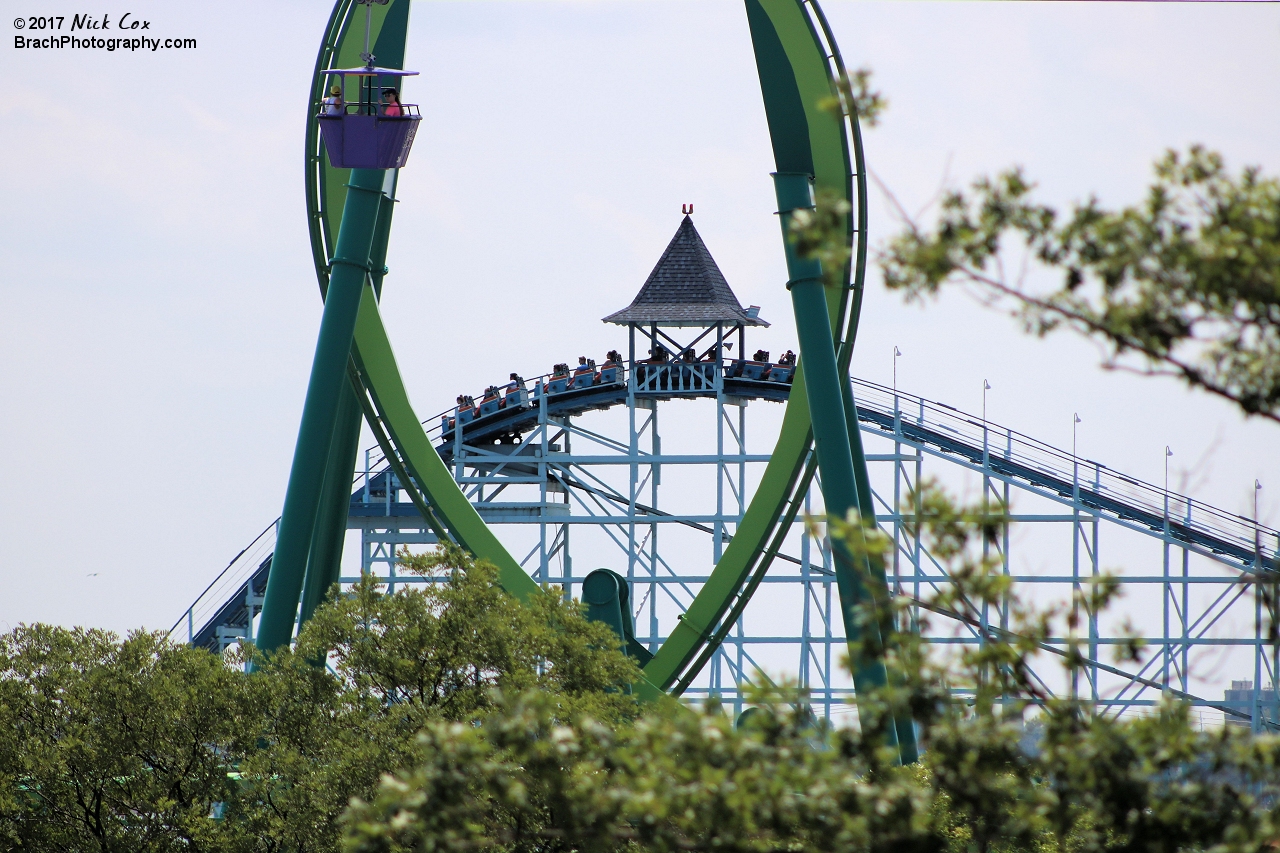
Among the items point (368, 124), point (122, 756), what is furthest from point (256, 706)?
point (368, 124)

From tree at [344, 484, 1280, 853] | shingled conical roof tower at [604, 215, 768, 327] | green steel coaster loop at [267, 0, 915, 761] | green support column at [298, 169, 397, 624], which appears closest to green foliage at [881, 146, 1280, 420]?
tree at [344, 484, 1280, 853]

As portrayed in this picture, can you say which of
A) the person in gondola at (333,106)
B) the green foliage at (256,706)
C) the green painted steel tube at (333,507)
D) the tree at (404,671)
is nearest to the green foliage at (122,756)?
the green foliage at (256,706)

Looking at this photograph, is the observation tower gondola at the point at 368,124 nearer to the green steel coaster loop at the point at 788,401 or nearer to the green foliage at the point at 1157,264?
the green steel coaster loop at the point at 788,401

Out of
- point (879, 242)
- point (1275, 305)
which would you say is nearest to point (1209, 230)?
point (1275, 305)

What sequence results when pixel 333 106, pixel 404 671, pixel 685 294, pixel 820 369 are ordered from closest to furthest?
pixel 404 671, pixel 333 106, pixel 820 369, pixel 685 294

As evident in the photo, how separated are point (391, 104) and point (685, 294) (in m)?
13.9

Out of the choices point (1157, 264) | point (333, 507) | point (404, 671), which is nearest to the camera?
point (1157, 264)

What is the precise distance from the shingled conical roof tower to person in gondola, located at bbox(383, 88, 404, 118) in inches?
513

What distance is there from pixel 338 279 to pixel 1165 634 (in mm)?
14355

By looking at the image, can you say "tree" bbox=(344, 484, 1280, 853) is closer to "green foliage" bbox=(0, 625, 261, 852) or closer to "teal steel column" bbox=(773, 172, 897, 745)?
"teal steel column" bbox=(773, 172, 897, 745)

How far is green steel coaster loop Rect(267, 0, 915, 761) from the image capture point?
9859 millimetres

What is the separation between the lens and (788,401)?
1076cm

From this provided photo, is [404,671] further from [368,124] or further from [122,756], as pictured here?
[368,124]

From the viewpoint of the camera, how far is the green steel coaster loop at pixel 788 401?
32.3ft
